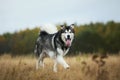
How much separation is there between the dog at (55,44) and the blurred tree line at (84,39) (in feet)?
3.06

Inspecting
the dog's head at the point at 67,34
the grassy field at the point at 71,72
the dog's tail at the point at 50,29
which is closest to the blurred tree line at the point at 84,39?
the dog's tail at the point at 50,29

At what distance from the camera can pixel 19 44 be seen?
860cm

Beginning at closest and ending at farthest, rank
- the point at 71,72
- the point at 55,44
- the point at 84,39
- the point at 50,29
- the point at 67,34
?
the point at 71,72, the point at 67,34, the point at 55,44, the point at 50,29, the point at 84,39

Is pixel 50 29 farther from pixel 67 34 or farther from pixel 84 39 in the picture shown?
pixel 84 39

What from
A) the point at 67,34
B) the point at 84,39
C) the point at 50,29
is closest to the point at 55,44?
the point at 67,34

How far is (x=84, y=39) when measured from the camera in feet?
29.2

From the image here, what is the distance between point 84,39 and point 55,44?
194 centimetres

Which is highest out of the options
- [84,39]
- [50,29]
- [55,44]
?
[50,29]

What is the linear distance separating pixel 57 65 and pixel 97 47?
1.69 meters

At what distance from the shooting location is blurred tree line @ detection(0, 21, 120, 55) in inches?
336

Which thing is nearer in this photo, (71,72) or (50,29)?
(71,72)

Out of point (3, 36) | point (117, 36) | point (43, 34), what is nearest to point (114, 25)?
point (117, 36)

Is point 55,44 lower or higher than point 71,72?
higher

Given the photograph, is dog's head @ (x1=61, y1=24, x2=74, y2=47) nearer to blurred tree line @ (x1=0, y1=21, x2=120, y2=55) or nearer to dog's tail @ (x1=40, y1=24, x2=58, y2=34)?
dog's tail @ (x1=40, y1=24, x2=58, y2=34)
